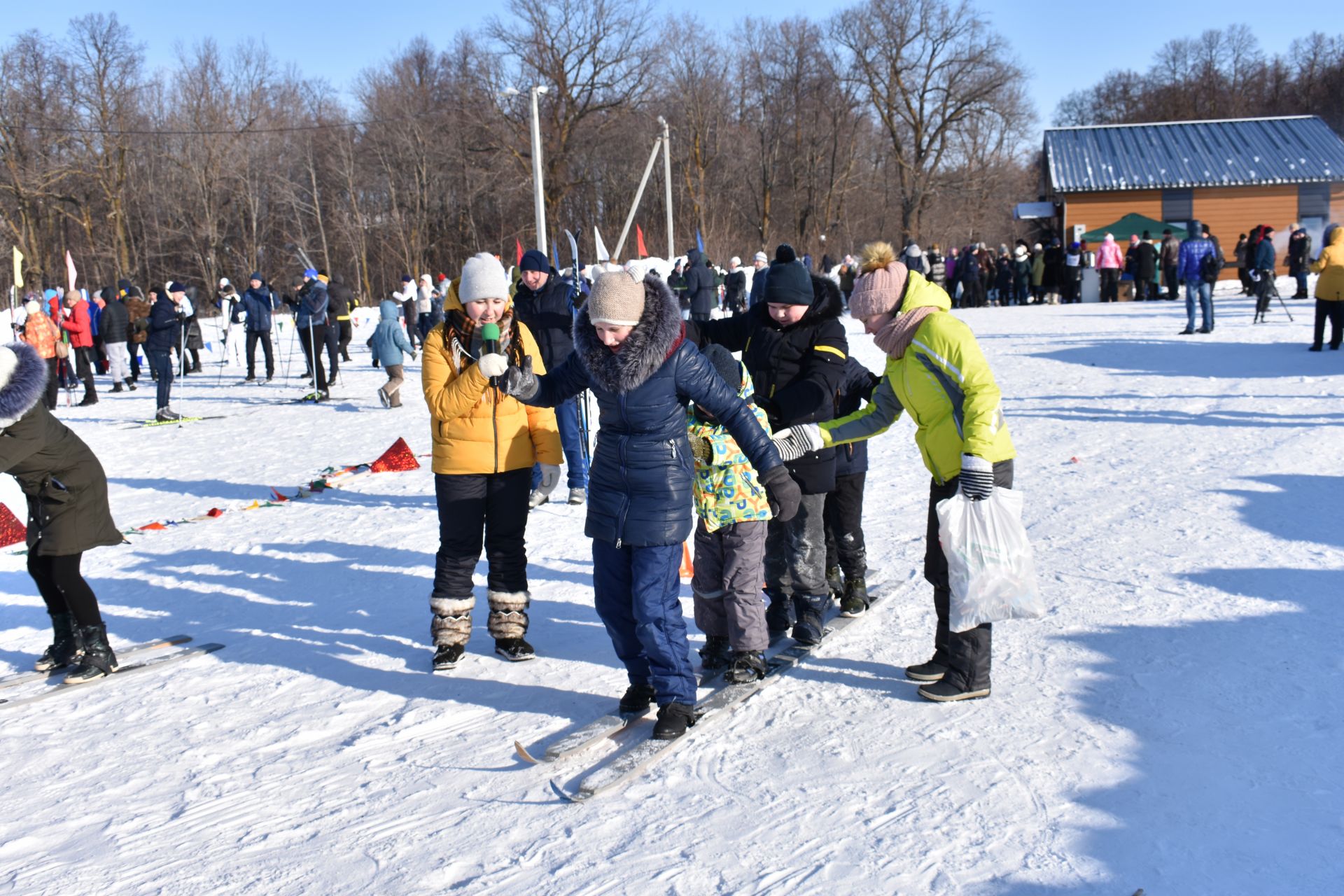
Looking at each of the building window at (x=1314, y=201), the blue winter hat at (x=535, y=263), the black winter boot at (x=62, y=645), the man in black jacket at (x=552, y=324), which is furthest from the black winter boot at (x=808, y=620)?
the building window at (x=1314, y=201)

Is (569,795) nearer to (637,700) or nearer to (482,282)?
(637,700)

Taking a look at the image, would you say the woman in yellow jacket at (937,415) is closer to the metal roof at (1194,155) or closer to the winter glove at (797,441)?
the winter glove at (797,441)

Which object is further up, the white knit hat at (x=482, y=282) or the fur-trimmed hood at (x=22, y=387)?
the white knit hat at (x=482, y=282)

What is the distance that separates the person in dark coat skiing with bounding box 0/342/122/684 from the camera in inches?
179

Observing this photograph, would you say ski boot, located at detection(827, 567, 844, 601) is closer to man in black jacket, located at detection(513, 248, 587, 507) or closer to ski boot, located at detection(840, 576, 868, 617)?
ski boot, located at detection(840, 576, 868, 617)

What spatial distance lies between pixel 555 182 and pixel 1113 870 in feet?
143

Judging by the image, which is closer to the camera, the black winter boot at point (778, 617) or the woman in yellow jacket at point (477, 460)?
the woman in yellow jacket at point (477, 460)

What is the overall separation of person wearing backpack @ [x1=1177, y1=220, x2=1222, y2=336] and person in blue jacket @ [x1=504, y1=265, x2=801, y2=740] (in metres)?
13.8

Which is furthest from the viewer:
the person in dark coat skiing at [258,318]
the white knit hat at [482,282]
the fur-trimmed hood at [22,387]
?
the person in dark coat skiing at [258,318]

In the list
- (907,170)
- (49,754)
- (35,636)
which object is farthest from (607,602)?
(907,170)

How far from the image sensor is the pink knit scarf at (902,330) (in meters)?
4.00

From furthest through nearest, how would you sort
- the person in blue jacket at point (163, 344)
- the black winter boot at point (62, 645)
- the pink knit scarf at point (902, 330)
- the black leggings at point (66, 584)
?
1. the person in blue jacket at point (163, 344)
2. the black winter boot at point (62, 645)
3. the black leggings at point (66, 584)
4. the pink knit scarf at point (902, 330)

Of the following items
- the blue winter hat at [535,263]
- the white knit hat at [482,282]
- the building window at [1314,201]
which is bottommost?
the white knit hat at [482,282]

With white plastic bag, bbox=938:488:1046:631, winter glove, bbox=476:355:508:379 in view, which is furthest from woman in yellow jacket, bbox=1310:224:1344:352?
winter glove, bbox=476:355:508:379
